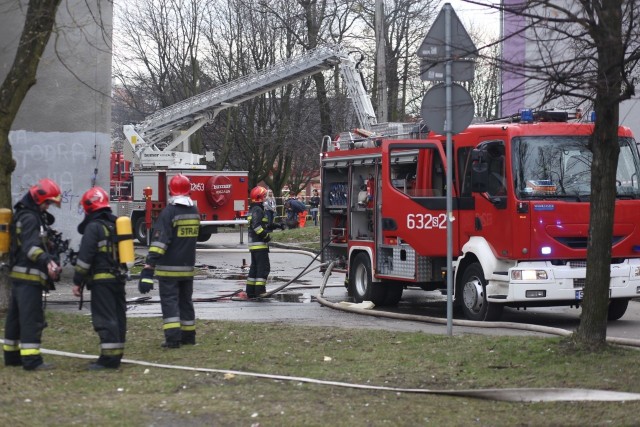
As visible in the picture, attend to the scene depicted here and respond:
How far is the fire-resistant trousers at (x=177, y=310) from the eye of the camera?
9.48 m

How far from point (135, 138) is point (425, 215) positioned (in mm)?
22079

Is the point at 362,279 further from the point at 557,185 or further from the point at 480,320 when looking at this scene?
the point at 557,185

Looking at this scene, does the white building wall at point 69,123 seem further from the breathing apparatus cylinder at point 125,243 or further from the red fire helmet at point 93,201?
the breathing apparatus cylinder at point 125,243

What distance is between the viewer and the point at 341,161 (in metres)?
15.9

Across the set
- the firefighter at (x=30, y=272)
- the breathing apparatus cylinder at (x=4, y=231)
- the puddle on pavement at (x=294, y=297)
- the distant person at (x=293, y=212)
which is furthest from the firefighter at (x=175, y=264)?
the distant person at (x=293, y=212)

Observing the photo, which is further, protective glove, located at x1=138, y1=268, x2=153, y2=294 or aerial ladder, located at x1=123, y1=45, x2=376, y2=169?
aerial ladder, located at x1=123, y1=45, x2=376, y2=169

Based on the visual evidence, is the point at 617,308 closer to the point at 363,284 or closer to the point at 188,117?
the point at 363,284

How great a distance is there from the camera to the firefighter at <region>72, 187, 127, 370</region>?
8.34 m

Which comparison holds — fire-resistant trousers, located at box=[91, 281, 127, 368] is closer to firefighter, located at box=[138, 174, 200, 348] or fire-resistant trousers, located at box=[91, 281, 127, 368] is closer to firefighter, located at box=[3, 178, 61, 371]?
firefighter, located at box=[3, 178, 61, 371]

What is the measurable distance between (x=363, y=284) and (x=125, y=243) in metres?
7.12

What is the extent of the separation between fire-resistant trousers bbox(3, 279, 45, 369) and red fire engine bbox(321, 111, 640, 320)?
16.8ft

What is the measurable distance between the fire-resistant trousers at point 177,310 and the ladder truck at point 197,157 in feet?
51.6

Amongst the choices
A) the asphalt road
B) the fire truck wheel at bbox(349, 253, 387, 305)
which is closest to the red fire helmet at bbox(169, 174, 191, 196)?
the asphalt road

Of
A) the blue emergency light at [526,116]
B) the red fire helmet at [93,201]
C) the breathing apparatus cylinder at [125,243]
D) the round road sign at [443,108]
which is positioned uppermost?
the blue emergency light at [526,116]
